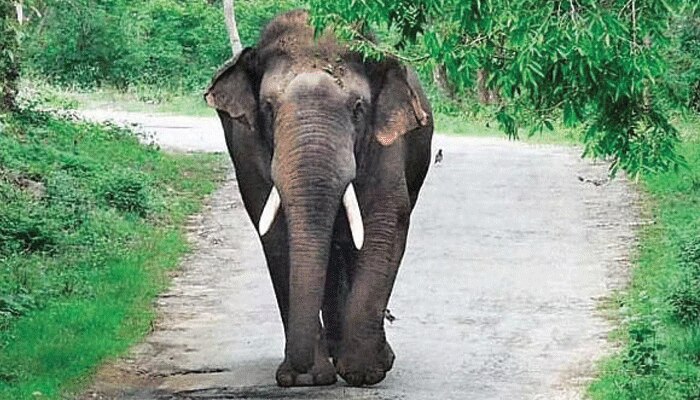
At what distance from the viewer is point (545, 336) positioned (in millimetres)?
13102

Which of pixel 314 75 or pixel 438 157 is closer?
pixel 314 75

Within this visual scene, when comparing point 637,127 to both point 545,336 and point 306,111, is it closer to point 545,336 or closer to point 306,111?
point 306,111

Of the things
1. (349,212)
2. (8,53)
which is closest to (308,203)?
(349,212)

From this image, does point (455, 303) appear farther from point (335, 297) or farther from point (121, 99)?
point (121, 99)

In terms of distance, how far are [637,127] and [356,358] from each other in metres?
3.11

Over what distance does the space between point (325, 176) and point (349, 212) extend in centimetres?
42

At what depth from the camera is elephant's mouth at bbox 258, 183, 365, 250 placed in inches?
422

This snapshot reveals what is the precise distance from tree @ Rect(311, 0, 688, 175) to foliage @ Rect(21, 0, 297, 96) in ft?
107

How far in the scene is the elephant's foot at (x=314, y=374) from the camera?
36.1 ft

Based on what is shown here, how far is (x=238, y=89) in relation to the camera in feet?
37.7

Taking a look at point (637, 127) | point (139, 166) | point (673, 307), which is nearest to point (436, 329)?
point (673, 307)

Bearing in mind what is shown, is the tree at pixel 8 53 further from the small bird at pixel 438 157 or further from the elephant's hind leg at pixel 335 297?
the small bird at pixel 438 157

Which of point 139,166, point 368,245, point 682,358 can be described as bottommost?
point 139,166

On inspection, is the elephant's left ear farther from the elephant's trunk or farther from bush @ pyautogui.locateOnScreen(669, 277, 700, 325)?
bush @ pyautogui.locateOnScreen(669, 277, 700, 325)
